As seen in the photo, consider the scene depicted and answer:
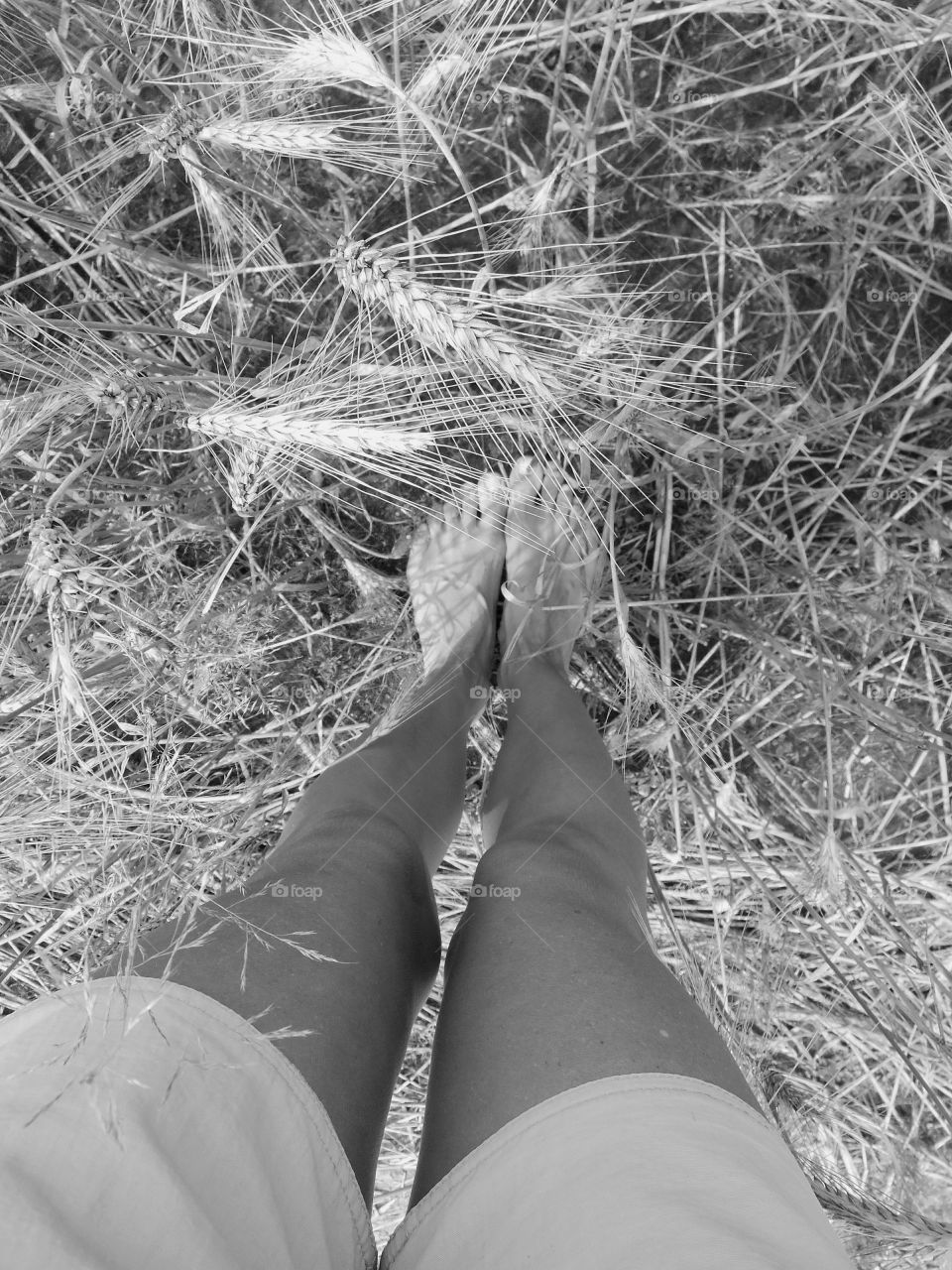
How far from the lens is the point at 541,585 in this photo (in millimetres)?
1191

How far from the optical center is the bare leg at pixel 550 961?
611 mm

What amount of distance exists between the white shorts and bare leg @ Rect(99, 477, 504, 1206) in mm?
40

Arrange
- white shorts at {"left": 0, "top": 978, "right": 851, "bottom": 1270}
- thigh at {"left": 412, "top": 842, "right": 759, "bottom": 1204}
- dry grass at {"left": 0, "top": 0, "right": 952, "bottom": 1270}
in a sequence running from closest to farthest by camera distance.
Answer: white shorts at {"left": 0, "top": 978, "right": 851, "bottom": 1270} < thigh at {"left": 412, "top": 842, "right": 759, "bottom": 1204} < dry grass at {"left": 0, "top": 0, "right": 952, "bottom": 1270}

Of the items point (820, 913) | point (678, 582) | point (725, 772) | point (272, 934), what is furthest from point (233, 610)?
point (820, 913)

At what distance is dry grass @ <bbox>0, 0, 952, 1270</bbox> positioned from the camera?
3.04 ft

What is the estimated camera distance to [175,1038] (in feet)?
1.82
